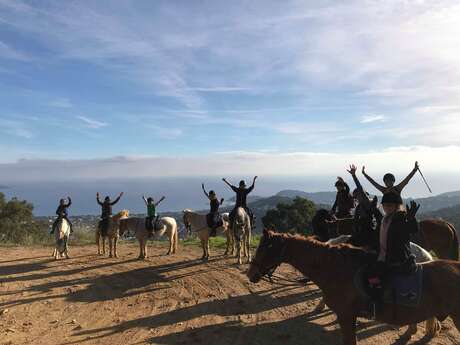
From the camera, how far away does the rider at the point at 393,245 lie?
17.9 feet

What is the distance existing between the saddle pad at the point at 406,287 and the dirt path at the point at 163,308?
210cm

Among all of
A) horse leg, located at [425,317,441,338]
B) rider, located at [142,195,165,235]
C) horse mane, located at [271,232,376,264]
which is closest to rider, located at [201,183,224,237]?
rider, located at [142,195,165,235]

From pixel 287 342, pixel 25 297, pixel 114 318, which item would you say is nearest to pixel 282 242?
pixel 287 342

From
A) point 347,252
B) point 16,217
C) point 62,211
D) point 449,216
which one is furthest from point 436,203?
point 347,252

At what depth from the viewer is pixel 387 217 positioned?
5738 millimetres

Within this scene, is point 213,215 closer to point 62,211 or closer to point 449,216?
point 62,211

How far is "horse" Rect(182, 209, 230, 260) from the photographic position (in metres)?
15.8

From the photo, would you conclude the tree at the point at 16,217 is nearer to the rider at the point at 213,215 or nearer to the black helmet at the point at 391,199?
the rider at the point at 213,215

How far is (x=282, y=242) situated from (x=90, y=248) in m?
15.0

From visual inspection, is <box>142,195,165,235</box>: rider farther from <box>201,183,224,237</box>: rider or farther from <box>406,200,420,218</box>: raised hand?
<box>406,200,420,218</box>: raised hand

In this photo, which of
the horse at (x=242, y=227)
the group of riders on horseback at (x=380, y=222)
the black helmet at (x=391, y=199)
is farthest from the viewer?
the horse at (x=242, y=227)

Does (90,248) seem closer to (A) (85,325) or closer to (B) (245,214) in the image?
(B) (245,214)

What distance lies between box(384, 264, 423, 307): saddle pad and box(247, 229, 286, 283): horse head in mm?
1791

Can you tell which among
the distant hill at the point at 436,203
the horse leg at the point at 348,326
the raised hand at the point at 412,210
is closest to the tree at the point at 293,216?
the horse leg at the point at 348,326
